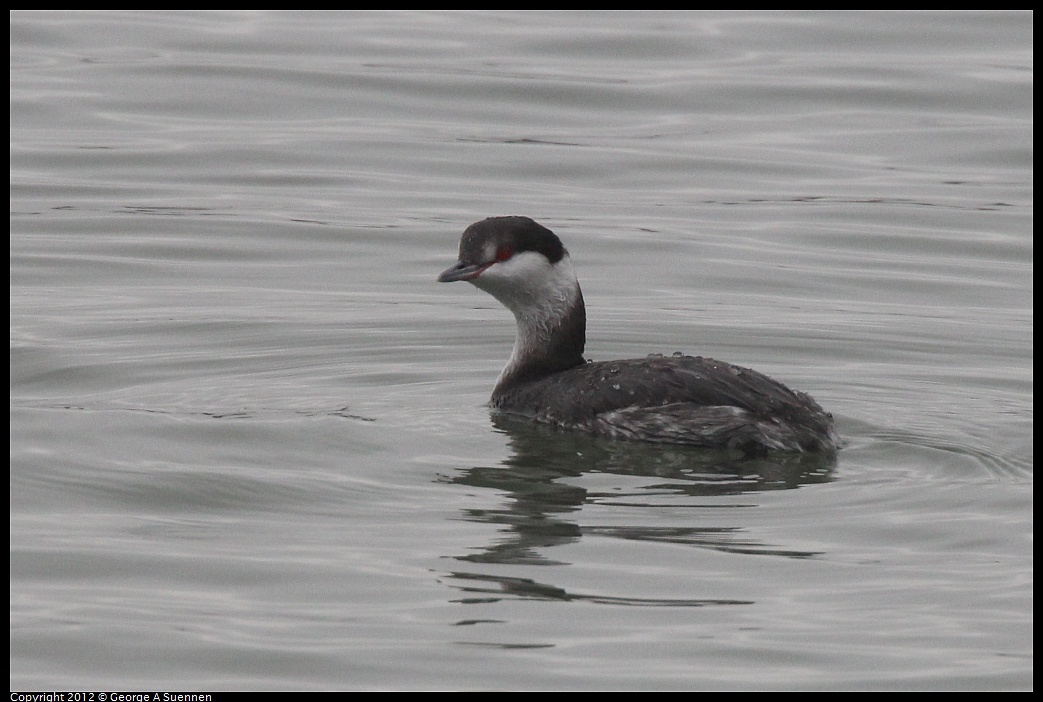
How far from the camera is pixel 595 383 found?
10234mm

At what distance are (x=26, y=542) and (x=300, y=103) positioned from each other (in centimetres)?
1383

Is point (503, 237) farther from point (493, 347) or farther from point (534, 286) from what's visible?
point (493, 347)

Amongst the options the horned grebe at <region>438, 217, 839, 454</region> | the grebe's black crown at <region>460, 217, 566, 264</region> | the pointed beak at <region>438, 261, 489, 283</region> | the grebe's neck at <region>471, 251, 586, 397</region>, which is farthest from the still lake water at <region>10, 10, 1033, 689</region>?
the grebe's black crown at <region>460, 217, 566, 264</region>

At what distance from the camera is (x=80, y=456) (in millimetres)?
9609

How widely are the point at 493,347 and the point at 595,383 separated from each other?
99.9 inches

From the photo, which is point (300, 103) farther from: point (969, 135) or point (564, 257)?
point (564, 257)

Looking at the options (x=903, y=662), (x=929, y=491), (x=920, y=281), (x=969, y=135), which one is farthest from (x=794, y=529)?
(x=969, y=135)

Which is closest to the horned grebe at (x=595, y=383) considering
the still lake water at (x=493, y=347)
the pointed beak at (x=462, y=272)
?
the pointed beak at (x=462, y=272)

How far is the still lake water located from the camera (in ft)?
23.9

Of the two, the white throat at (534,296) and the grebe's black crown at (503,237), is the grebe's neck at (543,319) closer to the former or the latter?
the white throat at (534,296)

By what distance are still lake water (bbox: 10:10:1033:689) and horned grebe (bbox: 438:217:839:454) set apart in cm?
19

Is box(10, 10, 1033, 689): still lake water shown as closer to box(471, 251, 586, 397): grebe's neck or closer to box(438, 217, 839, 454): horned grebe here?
box(438, 217, 839, 454): horned grebe

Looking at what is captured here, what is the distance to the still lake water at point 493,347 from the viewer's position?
23.9ft

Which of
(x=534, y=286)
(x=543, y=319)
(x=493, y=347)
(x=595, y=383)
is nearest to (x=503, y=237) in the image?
(x=534, y=286)
